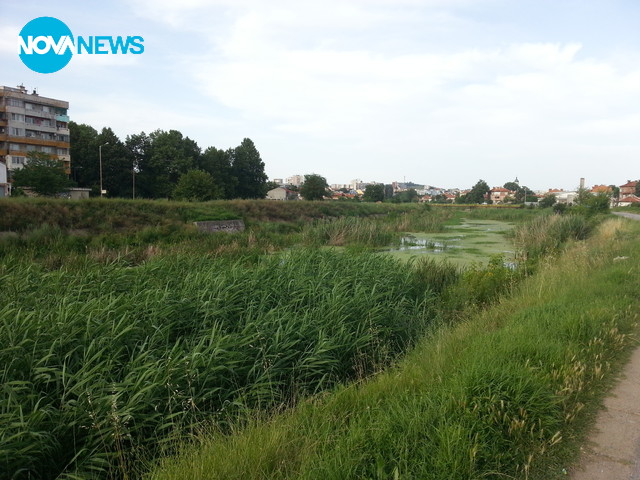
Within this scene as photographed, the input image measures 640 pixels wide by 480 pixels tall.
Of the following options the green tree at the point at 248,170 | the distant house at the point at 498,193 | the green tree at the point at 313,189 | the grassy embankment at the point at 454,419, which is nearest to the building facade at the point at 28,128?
the green tree at the point at 248,170

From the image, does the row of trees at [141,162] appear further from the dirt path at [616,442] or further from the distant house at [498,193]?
the distant house at [498,193]

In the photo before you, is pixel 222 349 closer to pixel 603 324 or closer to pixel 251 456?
pixel 251 456

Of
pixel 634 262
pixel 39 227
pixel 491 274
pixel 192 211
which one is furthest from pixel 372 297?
pixel 192 211

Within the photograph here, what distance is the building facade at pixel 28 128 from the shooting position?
1880 inches

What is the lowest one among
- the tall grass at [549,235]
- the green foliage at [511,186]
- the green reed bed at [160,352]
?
the green reed bed at [160,352]

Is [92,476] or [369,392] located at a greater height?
[369,392]

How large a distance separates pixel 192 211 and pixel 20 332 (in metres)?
19.5

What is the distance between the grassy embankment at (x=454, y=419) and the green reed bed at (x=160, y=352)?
1.95 ft

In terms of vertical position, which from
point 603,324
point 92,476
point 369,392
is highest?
point 603,324

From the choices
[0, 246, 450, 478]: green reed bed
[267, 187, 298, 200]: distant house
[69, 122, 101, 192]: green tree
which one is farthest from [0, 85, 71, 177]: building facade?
[0, 246, 450, 478]: green reed bed

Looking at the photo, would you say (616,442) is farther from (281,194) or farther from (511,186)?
(511,186)

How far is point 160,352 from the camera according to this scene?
14.9ft

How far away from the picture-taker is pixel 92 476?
296 cm

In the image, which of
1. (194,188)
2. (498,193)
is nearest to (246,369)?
(194,188)
